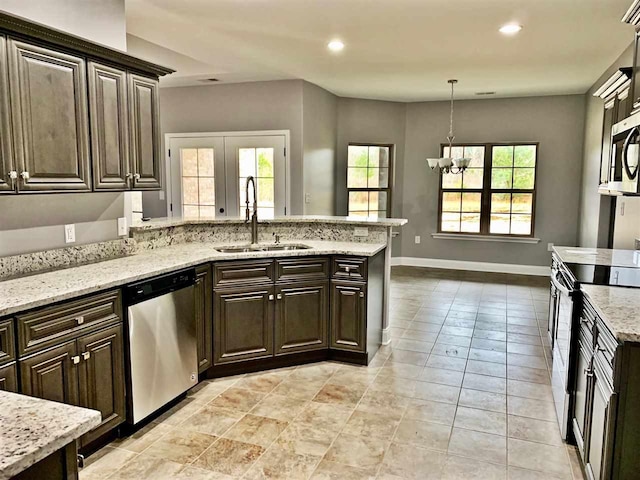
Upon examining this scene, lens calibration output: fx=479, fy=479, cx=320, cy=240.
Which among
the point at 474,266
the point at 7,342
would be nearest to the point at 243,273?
the point at 7,342

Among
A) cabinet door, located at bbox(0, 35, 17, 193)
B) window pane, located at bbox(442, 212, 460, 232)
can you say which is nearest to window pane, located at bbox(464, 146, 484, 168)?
window pane, located at bbox(442, 212, 460, 232)

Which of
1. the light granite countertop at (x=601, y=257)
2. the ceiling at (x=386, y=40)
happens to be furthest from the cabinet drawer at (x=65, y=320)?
the light granite countertop at (x=601, y=257)

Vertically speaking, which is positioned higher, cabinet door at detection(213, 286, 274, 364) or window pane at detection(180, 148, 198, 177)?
window pane at detection(180, 148, 198, 177)

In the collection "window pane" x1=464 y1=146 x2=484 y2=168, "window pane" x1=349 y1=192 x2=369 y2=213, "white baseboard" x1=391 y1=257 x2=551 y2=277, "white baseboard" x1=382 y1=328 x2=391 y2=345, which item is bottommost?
"white baseboard" x1=382 y1=328 x2=391 y2=345

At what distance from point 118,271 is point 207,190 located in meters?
3.89

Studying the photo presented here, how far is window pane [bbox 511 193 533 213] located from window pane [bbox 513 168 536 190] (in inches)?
4.8

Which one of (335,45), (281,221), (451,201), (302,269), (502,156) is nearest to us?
(302,269)

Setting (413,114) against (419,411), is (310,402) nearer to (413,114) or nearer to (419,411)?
(419,411)

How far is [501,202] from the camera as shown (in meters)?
7.45

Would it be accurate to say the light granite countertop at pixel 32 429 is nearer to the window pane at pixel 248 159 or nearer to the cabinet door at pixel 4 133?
the cabinet door at pixel 4 133

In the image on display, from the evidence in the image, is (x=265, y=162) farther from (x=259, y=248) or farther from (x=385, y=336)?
(x=385, y=336)

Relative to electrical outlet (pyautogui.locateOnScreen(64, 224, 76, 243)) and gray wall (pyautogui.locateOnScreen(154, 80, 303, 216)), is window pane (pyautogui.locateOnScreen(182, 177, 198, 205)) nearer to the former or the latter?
gray wall (pyautogui.locateOnScreen(154, 80, 303, 216))

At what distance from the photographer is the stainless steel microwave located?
2.31 metres

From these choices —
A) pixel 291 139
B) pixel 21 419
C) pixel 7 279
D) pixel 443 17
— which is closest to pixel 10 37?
pixel 7 279
